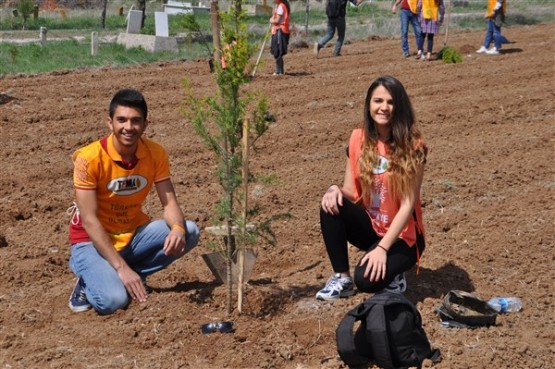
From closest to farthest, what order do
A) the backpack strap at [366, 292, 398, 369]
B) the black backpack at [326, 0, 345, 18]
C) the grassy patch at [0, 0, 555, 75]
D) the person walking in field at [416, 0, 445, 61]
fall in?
the backpack strap at [366, 292, 398, 369]
the person walking in field at [416, 0, 445, 61]
the grassy patch at [0, 0, 555, 75]
the black backpack at [326, 0, 345, 18]

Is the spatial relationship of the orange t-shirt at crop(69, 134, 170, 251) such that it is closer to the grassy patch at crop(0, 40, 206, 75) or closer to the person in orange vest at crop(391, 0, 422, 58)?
the grassy patch at crop(0, 40, 206, 75)

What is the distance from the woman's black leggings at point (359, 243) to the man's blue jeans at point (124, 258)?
83 cm

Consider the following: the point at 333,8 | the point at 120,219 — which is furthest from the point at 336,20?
the point at 120,219

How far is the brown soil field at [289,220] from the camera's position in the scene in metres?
4.39

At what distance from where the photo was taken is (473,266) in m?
5.45

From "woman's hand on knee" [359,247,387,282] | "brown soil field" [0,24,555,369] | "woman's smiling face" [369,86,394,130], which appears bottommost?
"brown soil field" [0,24,555,369]

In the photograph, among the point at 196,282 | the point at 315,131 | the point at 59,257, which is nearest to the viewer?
the point at 196,282

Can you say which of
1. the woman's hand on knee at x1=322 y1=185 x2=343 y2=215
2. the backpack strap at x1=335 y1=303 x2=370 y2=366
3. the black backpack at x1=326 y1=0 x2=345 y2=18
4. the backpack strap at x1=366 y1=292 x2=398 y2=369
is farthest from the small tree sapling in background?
the black backpack at x1=326 y1=0 x2=345 y2=18

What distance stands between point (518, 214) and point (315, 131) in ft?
10.7

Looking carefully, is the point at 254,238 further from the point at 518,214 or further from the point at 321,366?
the point at 518,214

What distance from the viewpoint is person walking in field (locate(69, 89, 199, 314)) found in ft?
15.4

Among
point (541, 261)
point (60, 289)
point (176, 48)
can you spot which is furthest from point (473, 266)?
point (176, 48)

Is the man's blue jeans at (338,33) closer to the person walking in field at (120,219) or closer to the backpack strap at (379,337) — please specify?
the person walking in field at (120,219)

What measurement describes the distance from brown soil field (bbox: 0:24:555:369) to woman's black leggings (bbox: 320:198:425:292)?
9.4 inches
